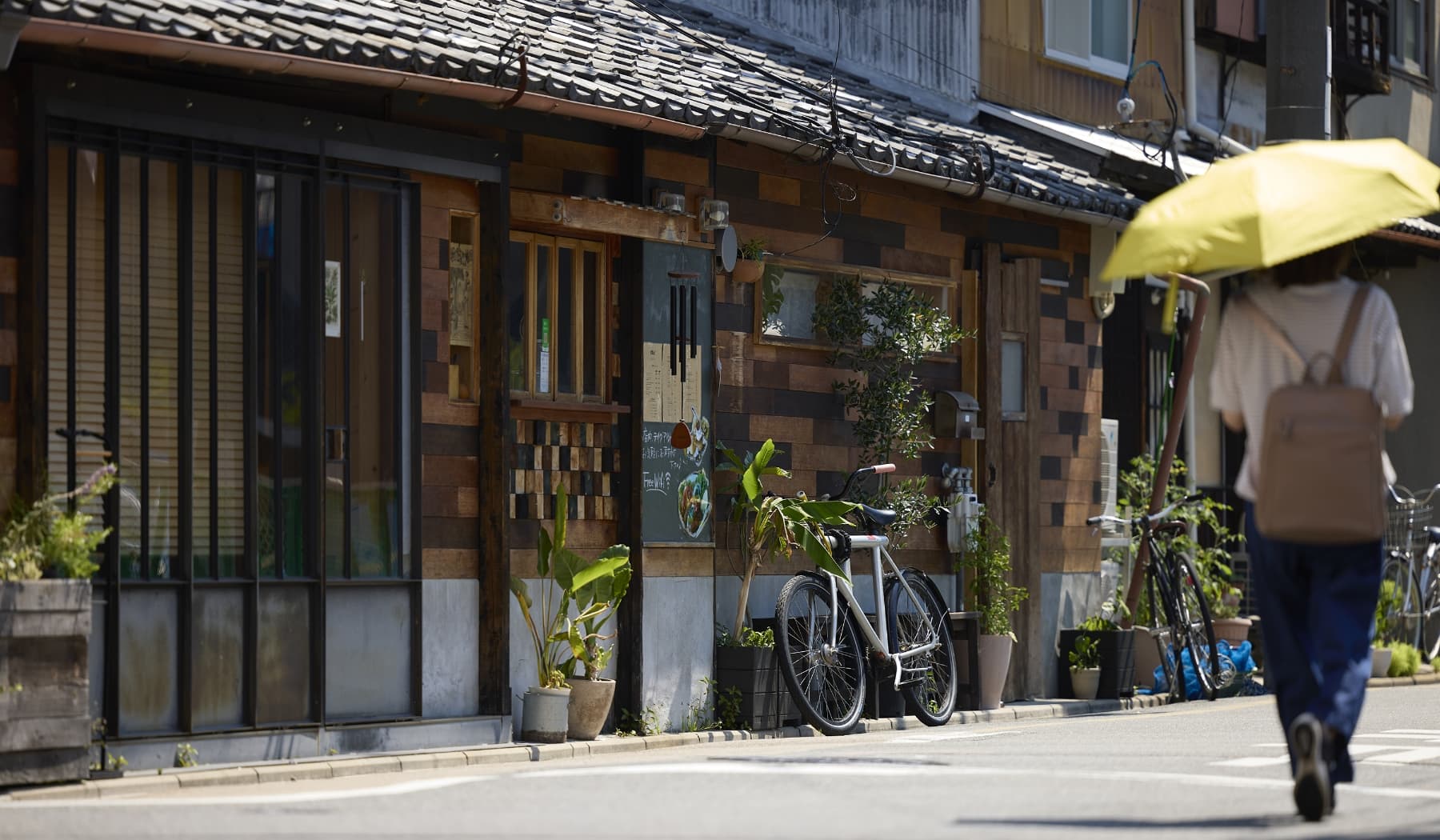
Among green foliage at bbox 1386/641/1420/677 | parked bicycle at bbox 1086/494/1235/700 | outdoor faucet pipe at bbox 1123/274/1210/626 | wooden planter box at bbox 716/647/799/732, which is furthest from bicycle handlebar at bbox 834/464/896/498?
green foliage at bbox 1386/641/1420/677

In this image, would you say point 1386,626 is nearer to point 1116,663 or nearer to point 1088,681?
point 1116,663

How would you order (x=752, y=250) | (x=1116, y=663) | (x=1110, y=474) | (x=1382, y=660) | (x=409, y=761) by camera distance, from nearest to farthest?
(x=409, y=761), (x=752, y=250), (x=1116, y=663), (x=1110, y=474), (x=1382, y=660)

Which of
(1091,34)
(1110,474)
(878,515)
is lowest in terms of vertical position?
(878,515)

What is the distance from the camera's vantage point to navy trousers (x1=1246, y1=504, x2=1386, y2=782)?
23.8 ft

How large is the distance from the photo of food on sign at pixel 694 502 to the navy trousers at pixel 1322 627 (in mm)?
6314

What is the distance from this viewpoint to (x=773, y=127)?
13430 millimetres

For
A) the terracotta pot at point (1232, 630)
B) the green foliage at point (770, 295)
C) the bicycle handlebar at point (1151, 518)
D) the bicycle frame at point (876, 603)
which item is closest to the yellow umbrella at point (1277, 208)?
the bicycle frame at point (876, 603)

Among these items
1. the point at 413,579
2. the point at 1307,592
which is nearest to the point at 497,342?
the point at 413,579

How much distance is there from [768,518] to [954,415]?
8.38 ft

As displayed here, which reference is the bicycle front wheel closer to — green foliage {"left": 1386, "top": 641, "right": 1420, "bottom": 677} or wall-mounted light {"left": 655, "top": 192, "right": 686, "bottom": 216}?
wall-mounted light {"left": 655, "top": 192, "right": 686, "bottom": 216}

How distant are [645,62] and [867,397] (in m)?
2.90

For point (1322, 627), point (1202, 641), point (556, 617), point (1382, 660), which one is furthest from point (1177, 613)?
point (1322, 627)

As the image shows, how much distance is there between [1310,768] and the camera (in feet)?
23.1

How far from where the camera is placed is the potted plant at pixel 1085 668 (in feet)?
55.0
